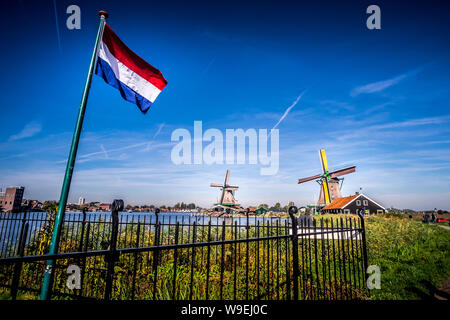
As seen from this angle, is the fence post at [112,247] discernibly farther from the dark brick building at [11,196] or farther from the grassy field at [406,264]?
the dark brick building at [11,196]

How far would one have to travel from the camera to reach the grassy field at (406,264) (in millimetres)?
5852

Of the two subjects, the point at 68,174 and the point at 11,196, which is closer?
the point at 68,174

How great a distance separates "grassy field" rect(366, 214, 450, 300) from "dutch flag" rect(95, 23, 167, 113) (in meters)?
7.64

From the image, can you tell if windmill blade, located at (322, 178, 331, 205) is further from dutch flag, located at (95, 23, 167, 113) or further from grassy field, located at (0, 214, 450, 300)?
dutch flag, located at (95, 23, 167, 113)

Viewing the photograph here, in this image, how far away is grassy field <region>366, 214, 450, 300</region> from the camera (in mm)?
5852

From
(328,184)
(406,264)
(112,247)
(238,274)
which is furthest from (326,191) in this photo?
(112,247)

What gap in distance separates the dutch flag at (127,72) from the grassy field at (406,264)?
25.1 feet

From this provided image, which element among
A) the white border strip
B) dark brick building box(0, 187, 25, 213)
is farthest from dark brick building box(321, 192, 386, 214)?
dark brick building box(0, 187, 25, 213)

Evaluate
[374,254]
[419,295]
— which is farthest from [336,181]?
[419,295]

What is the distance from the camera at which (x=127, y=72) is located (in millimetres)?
6035

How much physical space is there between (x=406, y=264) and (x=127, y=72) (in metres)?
10.7

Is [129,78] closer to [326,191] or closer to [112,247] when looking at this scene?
[112,247]

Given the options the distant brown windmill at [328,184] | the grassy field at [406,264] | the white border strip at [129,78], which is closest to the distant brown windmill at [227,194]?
the distant brown windmill at [328,184]
